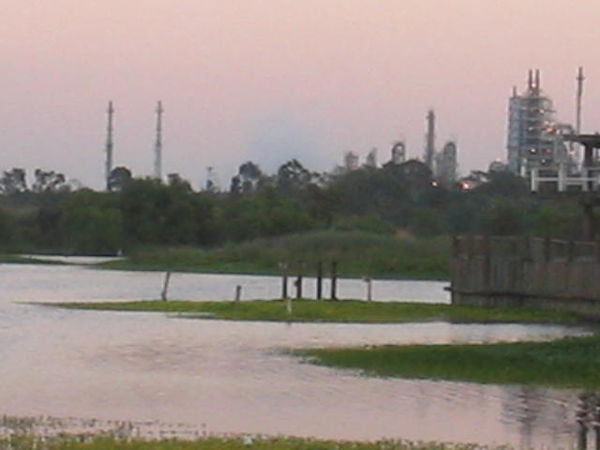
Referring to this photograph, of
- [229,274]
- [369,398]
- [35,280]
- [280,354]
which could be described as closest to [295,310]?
[280,354]

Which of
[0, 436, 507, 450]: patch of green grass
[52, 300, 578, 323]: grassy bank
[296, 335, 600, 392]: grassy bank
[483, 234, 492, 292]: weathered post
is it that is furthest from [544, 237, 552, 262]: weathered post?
[0, 436, 507, 450]: patch of green grass

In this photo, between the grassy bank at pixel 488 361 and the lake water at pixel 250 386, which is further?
the grassy bank at pixel 488 361

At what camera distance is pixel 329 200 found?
6324 inches

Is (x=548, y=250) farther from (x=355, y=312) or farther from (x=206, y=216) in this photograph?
(x=206, y=216)

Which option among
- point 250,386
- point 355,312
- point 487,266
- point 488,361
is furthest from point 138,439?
point 487,266

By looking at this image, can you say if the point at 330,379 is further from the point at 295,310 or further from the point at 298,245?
the point at 298,245

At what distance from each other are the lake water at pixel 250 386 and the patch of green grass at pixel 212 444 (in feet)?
7.22

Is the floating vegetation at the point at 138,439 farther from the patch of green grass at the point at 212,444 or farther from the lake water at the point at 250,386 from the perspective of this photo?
the lake water at the point at 250,386

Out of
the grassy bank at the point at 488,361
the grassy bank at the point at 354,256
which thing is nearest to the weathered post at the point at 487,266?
the grassy bank at the point at 488,361

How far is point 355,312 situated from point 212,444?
125 feet

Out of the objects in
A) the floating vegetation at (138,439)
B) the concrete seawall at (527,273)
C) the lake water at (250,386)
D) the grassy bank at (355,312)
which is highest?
the concrete seawall at (527,273)

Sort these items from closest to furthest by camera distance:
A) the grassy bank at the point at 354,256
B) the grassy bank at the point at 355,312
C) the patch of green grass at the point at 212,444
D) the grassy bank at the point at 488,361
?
1. the patch of green grass at the point at 212,444
2. the grassy bank at the point at 488,361
3. the grassy bank at the point at 355,312
4. the grassy bank at the point at 354,256

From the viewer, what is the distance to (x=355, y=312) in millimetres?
65688

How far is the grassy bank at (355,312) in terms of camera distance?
63.9m
